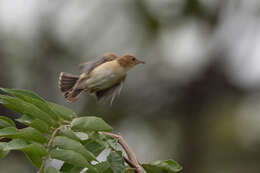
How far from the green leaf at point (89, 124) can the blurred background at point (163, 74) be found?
9072mm

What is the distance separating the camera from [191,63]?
13992mm

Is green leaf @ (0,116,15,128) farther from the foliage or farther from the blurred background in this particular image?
the blurred background

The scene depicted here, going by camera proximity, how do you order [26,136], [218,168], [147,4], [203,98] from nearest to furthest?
1. [26,136]
2. [218,168]
3. [203,98]
4. [147,4]

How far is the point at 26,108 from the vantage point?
2.58 m

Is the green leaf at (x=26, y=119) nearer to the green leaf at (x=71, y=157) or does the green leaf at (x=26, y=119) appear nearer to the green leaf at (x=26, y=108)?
the green leaf at (x=26, y=108)

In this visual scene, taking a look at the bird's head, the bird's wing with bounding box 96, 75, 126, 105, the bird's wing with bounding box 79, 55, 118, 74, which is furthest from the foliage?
the bird's head

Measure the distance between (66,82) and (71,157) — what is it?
2.57 metres

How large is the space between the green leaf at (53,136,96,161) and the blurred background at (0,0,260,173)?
9.23 meters

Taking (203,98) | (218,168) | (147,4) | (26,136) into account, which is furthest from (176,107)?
(26,136)

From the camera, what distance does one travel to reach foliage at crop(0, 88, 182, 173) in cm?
233

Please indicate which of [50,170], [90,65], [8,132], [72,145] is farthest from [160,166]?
[90,65]

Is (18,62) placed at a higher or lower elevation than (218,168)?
higher

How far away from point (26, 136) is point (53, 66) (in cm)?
1031

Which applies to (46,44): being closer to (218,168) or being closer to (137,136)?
(137,136)
